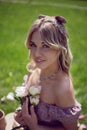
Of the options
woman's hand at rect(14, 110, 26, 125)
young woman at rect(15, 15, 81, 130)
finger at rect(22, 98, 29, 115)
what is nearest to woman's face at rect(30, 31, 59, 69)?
young woman at rect(15, 15, 81, 130)

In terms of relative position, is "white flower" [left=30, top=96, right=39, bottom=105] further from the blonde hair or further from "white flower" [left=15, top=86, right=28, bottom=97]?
the blonde hair

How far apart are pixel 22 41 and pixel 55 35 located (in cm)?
467

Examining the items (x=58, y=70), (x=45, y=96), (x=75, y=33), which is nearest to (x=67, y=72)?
(x=58, y=70)

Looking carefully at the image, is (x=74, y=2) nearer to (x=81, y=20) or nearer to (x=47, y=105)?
(x=81, y=20)

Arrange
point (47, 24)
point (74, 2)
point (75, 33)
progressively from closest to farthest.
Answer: point (47, 24) < point (75, 33) < point (74, 2)

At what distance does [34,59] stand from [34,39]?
0.19m

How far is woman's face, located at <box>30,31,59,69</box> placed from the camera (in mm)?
3400

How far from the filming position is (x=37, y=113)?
3.54 meters

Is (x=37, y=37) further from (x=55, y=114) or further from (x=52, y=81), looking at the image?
(x=55, y=114)

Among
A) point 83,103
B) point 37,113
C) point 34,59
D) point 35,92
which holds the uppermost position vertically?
point 34,59

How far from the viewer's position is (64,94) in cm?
343

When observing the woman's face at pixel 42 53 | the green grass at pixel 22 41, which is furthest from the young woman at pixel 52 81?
the green grass at pixel 22 41

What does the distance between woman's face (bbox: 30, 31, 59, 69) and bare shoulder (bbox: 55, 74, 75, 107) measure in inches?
8.4

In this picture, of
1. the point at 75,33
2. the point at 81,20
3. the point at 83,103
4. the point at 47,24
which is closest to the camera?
the point at 47,24
